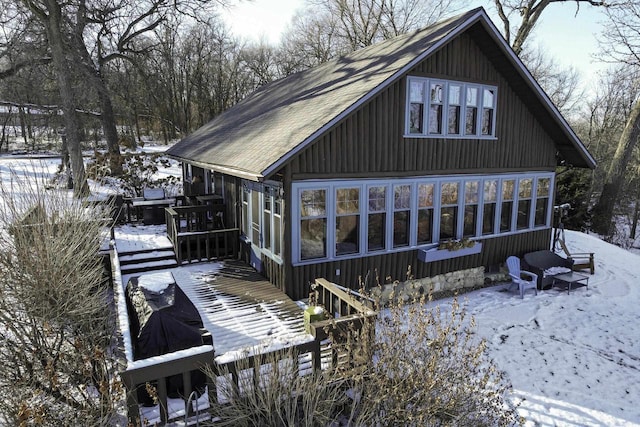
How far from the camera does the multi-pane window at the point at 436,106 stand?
940 centimetres

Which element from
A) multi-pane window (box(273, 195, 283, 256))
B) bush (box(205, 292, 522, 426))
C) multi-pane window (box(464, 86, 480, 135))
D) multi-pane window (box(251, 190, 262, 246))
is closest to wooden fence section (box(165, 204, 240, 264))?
multi-pane window (box(251, 190, 262, 246))

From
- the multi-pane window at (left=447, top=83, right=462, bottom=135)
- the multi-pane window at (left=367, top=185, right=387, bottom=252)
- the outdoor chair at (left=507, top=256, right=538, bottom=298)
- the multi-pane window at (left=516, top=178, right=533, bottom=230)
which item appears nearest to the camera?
the multi-pane window at (left=367, top=185, right=387, bottom=252)

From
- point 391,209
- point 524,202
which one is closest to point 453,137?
point 391,209

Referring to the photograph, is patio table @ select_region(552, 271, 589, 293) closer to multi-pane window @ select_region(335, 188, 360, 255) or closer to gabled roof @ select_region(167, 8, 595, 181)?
gabled roof @ select_region(167, 8, 595, 181)

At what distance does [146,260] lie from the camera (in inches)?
380

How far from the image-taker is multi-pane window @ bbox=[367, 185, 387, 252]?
8.96 metres

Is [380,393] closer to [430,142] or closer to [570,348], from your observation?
[570,348]

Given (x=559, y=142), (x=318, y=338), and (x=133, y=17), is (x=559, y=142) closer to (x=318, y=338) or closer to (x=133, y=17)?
(x=318, y=338)

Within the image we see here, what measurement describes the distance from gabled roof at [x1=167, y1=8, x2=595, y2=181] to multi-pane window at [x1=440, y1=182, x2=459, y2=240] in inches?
119

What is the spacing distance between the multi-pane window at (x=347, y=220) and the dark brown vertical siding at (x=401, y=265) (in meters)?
0.31

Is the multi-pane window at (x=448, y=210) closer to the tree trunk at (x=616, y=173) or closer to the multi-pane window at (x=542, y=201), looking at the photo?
the multi-pane window at (x=542, y=201)

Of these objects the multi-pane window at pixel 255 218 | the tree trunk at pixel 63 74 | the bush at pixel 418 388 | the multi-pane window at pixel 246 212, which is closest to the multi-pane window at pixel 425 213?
the multi-pane window at pixel 255 218

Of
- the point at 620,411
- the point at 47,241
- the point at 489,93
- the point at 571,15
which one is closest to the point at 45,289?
the point at 47,241

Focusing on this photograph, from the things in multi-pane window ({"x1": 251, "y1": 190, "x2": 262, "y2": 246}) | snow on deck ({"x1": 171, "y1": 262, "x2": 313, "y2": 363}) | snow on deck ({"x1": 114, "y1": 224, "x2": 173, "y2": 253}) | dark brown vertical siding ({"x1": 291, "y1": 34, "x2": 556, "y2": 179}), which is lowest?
snow on deck ({"x1": 171, "y1": 262, "x2": 313, "y2": 363})
